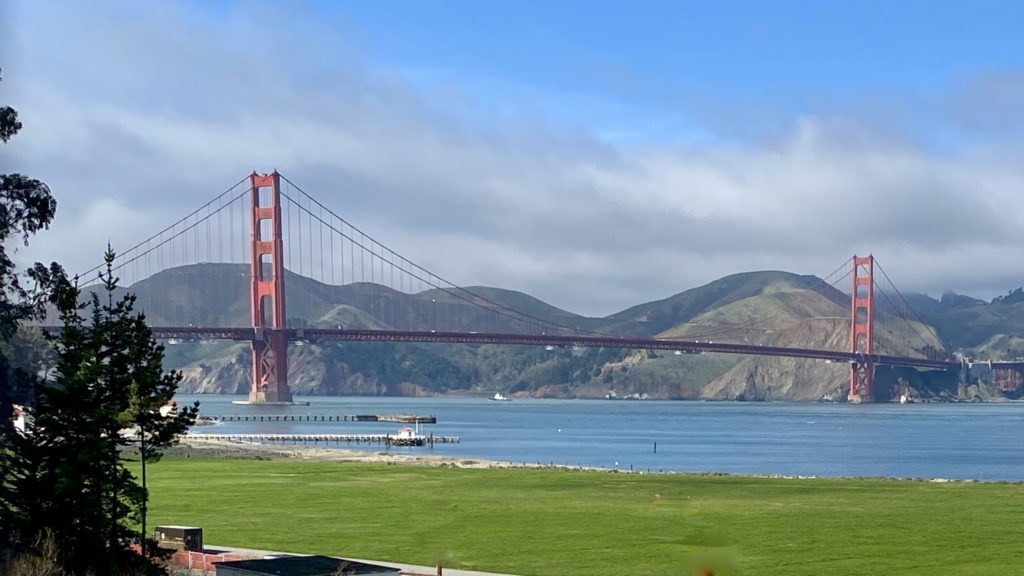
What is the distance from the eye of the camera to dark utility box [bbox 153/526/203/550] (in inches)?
1152

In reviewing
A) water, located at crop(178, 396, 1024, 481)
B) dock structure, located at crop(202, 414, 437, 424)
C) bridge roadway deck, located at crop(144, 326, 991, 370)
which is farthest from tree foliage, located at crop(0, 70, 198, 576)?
dock structure, located at crop(202, 414, 437, 424)

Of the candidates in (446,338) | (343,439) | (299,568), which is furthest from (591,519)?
(446,338)

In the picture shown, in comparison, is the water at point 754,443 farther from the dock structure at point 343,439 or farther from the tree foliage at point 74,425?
the tree foliage at point 74,425

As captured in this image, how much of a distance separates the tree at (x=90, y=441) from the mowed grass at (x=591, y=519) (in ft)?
18.3

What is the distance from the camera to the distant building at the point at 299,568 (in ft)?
74.2

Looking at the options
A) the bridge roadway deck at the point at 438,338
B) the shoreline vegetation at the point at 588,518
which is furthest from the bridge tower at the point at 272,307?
the shoreline vegetation at the point at 588,518

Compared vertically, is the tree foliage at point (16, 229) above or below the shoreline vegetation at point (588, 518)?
above

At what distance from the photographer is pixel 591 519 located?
3788 centimetres

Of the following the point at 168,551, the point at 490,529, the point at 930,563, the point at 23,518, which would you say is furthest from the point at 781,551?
the point at 23,518

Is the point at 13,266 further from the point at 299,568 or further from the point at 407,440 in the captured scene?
the point at 407,440

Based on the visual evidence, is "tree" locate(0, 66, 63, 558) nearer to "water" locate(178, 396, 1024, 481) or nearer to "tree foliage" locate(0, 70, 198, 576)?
"tree foliage" locate(0, 70, 198, 576)

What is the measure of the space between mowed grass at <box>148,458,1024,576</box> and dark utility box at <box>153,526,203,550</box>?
2.58 meters

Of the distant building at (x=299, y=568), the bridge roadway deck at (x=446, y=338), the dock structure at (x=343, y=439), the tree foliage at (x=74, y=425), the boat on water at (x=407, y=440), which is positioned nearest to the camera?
the distant building at (x=299, y=568)

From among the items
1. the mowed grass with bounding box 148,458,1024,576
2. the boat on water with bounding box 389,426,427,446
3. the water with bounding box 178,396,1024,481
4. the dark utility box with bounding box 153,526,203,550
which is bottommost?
the water with bounding box 178,396,1024,481
